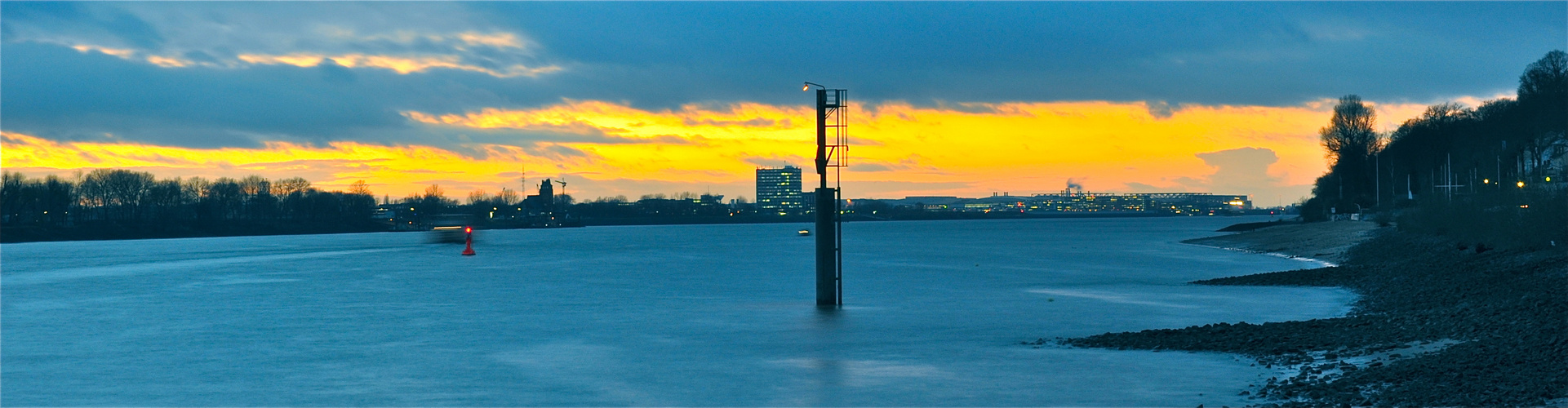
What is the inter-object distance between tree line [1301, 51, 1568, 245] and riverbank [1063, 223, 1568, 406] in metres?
8.16

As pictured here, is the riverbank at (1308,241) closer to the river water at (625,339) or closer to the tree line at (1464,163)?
the tree line at (1464,163)

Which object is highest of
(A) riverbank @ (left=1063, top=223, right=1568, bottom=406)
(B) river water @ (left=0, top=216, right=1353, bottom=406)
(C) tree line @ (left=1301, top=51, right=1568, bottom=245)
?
(C) tree line @ (left=1301, top=51, right=1568, bottom=245)

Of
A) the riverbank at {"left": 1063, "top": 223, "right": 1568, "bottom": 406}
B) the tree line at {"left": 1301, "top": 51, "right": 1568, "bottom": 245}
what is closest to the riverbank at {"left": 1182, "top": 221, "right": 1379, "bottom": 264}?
the tree line at {"left": 1301, "top": 51, "right": 1568, "bottom": 245}

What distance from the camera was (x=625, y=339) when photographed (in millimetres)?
26047

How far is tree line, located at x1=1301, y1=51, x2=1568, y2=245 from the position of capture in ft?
160

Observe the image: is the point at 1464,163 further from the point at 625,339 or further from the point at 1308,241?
the point at 625,339

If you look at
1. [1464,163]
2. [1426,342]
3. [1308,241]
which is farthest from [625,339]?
[1464,163]

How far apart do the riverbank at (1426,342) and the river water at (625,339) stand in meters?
1.08

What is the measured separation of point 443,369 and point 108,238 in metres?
190

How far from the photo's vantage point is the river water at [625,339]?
1797 cm

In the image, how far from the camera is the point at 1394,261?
50.3 meters

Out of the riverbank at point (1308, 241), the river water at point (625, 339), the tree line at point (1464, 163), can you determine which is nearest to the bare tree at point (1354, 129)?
the tree line at point (1464, 163)

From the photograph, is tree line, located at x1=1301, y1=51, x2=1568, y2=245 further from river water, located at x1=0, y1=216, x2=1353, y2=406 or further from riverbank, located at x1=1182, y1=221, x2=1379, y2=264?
river water, located at x1=0, y1=216, x2=1353, y2=406

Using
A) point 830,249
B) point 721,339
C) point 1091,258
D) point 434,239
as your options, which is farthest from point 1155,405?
point 434,239
